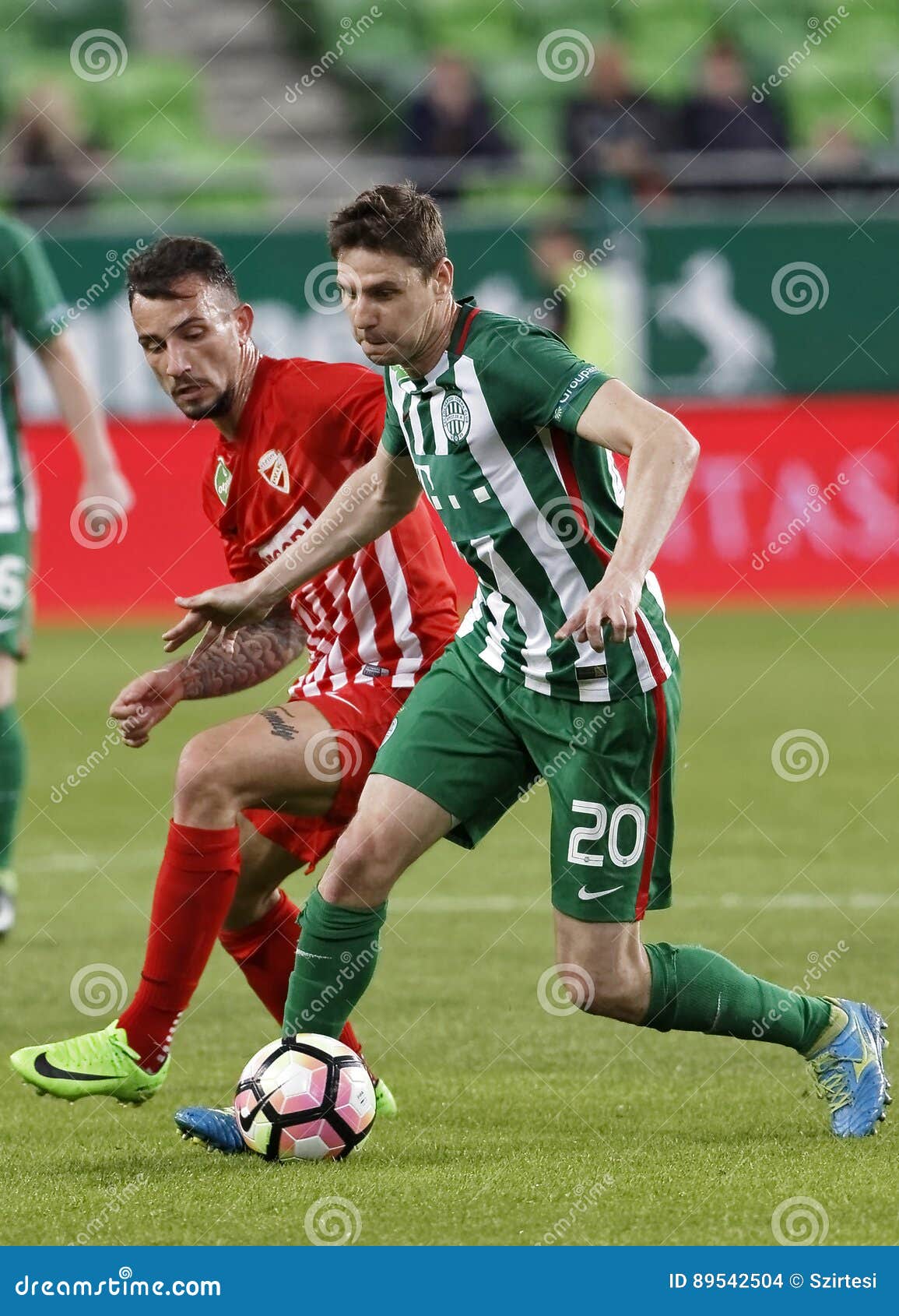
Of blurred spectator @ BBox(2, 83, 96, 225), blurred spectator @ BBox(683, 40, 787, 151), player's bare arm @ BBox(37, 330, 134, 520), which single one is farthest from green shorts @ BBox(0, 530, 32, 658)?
blurred spectator @ BBox(683, 40, 787, 151)

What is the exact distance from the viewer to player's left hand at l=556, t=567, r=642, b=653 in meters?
3.64

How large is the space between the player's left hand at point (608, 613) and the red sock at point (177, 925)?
1170mm

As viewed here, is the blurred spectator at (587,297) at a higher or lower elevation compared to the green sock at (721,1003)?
higher

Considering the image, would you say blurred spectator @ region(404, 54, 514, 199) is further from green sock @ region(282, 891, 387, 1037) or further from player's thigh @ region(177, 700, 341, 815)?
green sock @ region(282, 891, 387, 1037)

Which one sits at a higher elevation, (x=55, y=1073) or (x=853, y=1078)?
(x=853, y=1078)

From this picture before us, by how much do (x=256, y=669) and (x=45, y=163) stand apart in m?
10.9

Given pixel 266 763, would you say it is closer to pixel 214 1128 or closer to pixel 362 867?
pixel 362 867

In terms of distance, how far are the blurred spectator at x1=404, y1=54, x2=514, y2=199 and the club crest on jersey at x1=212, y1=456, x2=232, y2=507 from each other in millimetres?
10900

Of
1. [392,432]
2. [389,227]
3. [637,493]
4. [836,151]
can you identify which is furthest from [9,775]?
[836,151]

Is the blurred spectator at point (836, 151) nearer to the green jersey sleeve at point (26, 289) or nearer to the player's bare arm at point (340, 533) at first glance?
the green jersey sleeve at point (26, 289)

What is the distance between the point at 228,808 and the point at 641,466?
128 cm

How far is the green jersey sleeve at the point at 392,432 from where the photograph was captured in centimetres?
443

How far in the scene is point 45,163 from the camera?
586 inches

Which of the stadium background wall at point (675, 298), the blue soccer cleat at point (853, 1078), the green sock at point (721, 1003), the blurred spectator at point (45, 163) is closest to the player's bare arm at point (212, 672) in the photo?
the green sock at point (721, 1003)
